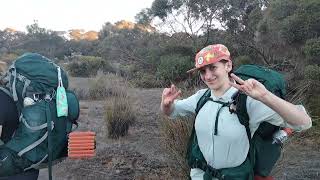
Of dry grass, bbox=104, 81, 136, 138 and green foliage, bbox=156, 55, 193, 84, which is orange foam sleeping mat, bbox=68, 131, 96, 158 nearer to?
dry grass, bbox=104, 81, 136, 138

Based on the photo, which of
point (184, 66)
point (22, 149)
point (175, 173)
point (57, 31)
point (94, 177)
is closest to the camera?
point (22, 149)

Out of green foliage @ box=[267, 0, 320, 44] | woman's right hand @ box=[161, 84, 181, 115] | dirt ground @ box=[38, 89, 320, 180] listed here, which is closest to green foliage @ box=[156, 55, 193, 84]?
green foliage @ box=[267, 0, 320, 44]

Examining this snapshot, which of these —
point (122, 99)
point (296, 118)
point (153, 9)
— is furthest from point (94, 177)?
point (153, 9)

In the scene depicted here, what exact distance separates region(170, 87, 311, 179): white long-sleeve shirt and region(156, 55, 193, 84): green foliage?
12.4 metres

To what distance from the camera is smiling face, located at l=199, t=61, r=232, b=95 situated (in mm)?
2820

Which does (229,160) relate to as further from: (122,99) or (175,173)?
(122,99)

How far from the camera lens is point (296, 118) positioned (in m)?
2.43

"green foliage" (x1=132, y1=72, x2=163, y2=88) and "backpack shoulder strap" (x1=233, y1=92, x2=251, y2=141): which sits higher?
"backpack shoulder strap" (x1=233, y1=92, x2=251, y2=141)

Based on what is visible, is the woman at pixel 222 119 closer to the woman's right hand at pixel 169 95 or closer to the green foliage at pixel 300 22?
the woman's right hand at pixel 169 95

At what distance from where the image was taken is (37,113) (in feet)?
10.8

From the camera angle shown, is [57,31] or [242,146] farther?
[57,31]

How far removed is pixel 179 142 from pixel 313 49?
19.4ft

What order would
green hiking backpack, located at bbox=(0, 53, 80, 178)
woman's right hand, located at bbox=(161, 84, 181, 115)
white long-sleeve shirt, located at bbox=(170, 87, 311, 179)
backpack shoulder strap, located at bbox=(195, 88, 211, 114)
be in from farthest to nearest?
green hiking backpack, located at bbox=(0, 53, 80, 178) < woman's right hand, located at bbox=(161, 84, 181, 115) < backpack shoulder strap, located at bbox=(195, 88, 211, 114) < white long-sleeve shirt, located at bbox=(170, 87, 311, 179)

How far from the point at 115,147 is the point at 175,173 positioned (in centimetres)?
253
